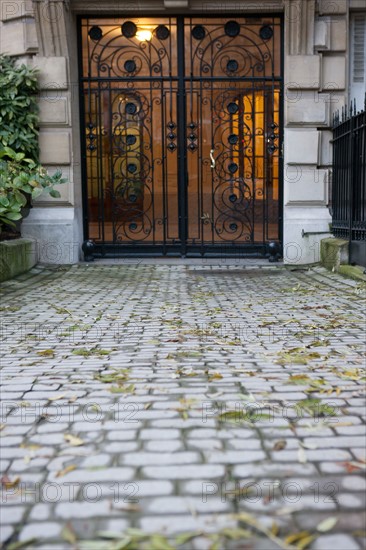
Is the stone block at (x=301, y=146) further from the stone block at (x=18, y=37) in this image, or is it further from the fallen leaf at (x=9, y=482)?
the fallen leaf at (x=9, y=482)

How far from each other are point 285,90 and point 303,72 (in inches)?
16.5

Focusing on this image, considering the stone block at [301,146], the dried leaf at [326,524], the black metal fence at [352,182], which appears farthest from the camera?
the stone block at [301,146]

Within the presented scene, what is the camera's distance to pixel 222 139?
11.1 meters

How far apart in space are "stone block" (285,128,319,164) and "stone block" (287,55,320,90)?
77 centimetres

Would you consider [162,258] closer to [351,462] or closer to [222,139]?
[222,139]

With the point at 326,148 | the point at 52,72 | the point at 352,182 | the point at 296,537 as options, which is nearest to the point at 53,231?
the point at 52,72

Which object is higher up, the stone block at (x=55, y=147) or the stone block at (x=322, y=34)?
the stone block at (x=322, y=34)

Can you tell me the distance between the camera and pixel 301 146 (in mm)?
10711

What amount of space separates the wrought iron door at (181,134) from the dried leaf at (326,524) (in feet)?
29.9

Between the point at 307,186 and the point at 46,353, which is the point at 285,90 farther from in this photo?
the point at 46,353

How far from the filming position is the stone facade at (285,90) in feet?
34.3

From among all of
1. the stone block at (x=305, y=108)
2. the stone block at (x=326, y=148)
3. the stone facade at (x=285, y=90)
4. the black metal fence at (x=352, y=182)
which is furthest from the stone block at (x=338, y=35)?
the stone block at (x=326, y=148)

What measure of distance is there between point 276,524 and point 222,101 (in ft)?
31.6

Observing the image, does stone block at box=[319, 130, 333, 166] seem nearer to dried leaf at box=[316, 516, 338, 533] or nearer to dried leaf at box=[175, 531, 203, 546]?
dried leaf at box=[316, 516, 338, 533]
